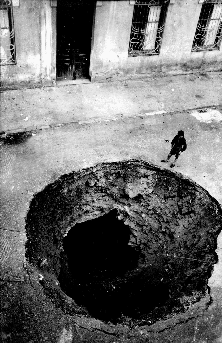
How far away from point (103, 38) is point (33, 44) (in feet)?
8.18

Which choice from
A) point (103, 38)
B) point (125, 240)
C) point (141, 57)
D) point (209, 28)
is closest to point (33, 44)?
point (103, 38)

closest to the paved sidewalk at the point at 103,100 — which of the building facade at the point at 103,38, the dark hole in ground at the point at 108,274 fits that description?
the building facade at the point at 103,38

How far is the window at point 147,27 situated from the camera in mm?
12680

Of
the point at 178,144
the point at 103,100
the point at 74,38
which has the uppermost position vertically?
the point at 74,38

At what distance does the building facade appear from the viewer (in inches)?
464

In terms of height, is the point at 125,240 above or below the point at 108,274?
above


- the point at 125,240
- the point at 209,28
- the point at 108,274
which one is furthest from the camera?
the point at 209,28

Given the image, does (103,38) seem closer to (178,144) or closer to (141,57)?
(141,57)

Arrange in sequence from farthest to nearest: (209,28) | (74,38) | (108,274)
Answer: (209,28)
(74,38)
(108,274)

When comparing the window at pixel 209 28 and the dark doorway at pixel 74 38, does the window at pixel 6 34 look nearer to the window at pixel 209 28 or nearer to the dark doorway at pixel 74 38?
the dark doorway at pixel 74 38

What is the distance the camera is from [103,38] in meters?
12.7

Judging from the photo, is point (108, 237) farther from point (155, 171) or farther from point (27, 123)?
point (27, 123)

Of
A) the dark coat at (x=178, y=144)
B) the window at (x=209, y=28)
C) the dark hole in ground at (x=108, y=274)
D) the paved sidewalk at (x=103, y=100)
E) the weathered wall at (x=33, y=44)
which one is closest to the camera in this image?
the dark hole in ground at (x=108, y=274)

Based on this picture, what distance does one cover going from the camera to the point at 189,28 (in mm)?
13555
